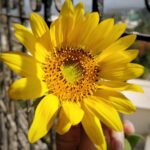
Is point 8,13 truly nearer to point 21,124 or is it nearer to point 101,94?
point 21,124

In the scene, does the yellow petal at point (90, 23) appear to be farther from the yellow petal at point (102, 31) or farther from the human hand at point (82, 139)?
the human hand at point (82, 139)

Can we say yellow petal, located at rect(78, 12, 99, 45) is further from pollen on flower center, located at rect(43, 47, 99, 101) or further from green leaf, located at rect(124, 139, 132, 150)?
green leaf, located at rect(124, 139, 132, 150)

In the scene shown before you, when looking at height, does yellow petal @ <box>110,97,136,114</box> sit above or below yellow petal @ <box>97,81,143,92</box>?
below

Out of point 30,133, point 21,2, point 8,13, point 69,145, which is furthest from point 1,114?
point 30,133

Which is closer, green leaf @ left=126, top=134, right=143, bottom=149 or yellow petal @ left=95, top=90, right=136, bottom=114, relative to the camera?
yellow petal @ left=95, top=90, right=136, bottom=114

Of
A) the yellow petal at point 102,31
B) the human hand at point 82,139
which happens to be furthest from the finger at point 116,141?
the yellow petal at point 102,31

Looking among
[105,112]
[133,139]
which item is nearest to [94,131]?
[105,112]

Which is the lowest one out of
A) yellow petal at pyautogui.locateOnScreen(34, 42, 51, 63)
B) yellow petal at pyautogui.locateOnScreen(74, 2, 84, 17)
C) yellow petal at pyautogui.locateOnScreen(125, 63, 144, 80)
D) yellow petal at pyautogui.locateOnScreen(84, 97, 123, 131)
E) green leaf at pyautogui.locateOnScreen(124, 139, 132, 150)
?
green leaf at pyautogui.locateOnScreen(124, 139, 132, 150)

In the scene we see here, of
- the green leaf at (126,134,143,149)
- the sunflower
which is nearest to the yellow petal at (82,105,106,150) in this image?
the sunflower
